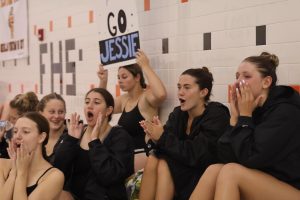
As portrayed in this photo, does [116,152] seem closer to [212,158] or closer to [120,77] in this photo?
[212,158]

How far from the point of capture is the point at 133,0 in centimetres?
407

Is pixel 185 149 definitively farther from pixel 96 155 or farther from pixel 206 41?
pixel 206 41

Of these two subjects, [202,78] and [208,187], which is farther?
[202,78]

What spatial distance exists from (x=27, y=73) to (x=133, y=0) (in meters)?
3.31

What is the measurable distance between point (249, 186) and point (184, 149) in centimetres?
67

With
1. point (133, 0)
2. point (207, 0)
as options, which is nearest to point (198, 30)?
point (207, 0)

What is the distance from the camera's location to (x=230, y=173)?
99.9 inches

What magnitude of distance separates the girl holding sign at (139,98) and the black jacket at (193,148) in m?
0.64

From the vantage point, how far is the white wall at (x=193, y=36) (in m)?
3.27

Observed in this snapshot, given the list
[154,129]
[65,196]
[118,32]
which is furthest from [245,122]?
[118,32]

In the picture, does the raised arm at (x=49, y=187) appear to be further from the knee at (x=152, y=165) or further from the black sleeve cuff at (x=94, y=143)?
the knee at (x=152, y=165)

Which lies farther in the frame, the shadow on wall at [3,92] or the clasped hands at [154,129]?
the shadow on wall at [3,92]

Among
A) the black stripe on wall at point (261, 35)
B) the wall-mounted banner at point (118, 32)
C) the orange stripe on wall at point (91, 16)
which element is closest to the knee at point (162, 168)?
the black stripe on wall at point (261, 35)

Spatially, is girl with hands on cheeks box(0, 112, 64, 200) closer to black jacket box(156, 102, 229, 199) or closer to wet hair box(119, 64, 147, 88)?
black jacket box(156, 102, 229, 199)
